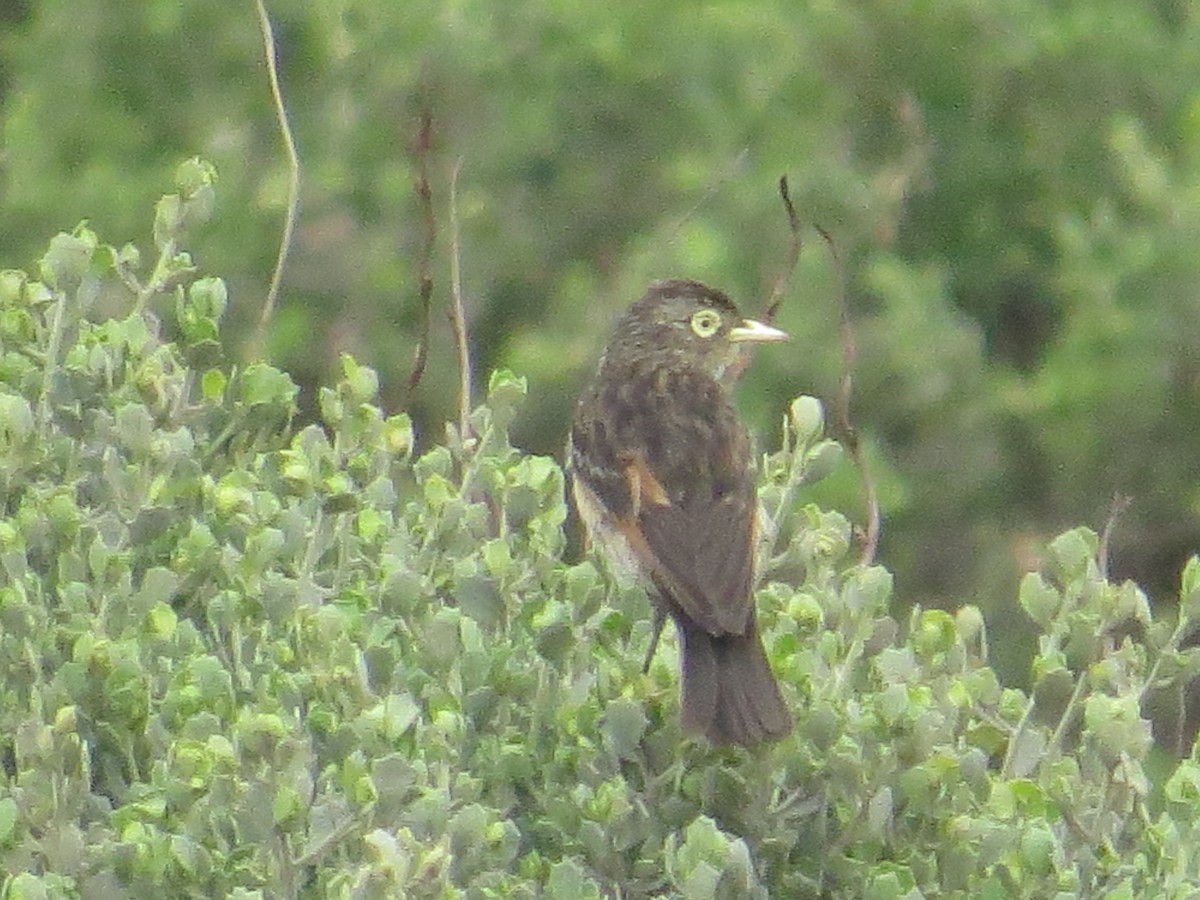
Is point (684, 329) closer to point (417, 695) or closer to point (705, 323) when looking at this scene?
point (705, 323)

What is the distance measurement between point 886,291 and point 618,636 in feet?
24.5

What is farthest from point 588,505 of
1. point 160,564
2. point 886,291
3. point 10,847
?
point 886,291

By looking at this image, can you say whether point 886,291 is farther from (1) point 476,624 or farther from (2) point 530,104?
(1) point 476,624

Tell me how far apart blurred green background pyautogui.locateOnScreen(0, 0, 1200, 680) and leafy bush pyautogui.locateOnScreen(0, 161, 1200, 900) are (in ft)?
22.8

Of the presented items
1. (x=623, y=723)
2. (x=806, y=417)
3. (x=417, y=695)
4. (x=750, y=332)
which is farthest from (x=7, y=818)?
(x=750, y=332)

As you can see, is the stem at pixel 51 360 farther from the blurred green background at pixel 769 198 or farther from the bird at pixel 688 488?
the blurred green background at pixel 769 198

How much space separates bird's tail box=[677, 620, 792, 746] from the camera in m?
3.62

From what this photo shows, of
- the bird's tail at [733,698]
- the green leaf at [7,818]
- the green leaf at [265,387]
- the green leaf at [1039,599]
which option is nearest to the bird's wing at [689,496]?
the bird's tail at [733,698]

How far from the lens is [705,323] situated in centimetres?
675

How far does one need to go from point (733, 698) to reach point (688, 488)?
1.78 m

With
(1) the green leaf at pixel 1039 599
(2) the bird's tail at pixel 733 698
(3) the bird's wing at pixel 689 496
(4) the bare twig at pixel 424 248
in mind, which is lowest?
(3) the bird's wing at pixel 689 496

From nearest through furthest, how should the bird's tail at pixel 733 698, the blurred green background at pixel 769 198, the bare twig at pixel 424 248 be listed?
1. the bird's tail at pixel 733 698
2. the bare twig at pixel 424 248
3. the blurred green background at pixel 769 198

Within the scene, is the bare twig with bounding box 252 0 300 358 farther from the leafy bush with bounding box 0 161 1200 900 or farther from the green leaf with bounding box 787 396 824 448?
the green leaf with bounding box 787 396 824 448

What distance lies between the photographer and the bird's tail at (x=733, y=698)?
362 cm
